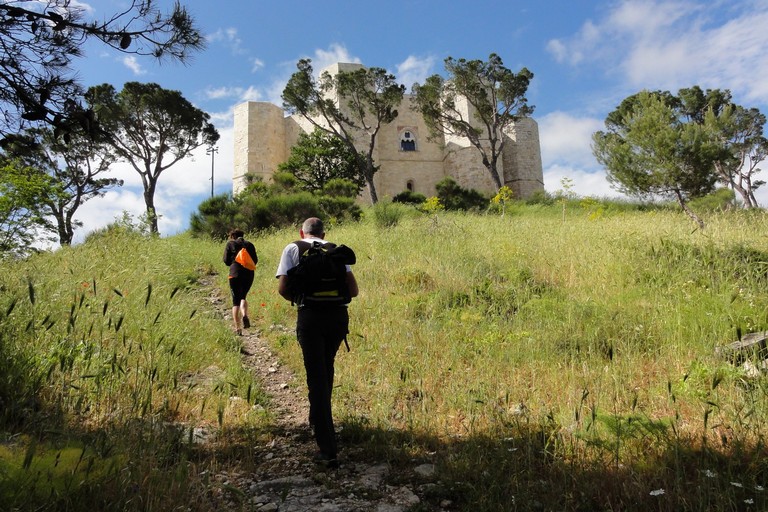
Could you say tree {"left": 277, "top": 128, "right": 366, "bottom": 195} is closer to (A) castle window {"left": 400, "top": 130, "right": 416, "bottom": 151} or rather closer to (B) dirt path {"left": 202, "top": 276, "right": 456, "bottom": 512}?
(A) castle window {"left": 400, "top": 130, "right": 416, "bottom": 151}

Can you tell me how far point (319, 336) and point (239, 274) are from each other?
366 cm

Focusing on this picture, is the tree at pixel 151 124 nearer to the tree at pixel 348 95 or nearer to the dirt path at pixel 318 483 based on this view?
the tree at pixel 348 95

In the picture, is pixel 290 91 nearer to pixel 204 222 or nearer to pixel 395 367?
pixel 204 222

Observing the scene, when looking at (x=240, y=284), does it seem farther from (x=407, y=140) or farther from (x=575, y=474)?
(x=407, y=140)

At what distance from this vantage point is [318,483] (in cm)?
274

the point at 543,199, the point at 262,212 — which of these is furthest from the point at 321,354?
the point at 543,199

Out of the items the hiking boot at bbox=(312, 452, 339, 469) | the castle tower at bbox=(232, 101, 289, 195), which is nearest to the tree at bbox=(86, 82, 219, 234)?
the castle tower at bbox=(232, 101, 289, 195)

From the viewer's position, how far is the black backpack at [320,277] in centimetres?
306

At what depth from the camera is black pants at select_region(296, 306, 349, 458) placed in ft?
9.71

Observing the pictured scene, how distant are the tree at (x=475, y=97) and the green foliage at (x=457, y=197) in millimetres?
1552

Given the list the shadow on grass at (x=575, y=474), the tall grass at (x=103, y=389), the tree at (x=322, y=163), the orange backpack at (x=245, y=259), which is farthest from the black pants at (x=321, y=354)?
the tree at (x=322, y=163)

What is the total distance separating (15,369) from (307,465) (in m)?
2.02

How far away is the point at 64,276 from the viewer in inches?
215

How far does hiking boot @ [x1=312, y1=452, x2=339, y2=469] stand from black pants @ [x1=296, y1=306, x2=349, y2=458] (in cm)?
2
